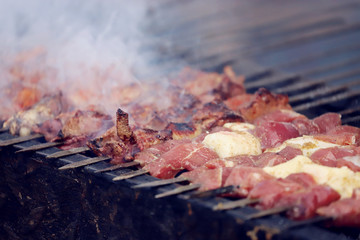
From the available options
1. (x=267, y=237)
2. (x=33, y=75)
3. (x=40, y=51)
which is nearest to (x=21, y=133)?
(x=33, y=75)

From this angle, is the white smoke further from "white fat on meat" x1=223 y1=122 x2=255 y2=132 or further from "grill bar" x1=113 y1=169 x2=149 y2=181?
"grill bar" x1=113 y1=169 x2=149 y2=181

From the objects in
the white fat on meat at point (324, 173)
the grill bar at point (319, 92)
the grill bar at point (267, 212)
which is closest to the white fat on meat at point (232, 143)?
the white fat on meat at point (324, 173)

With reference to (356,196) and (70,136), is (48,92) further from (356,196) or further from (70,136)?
(356,196)

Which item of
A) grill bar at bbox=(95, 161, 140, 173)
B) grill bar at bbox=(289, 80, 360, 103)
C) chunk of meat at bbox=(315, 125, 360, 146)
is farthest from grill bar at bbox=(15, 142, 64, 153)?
grill bar at bbox=(289, 80, 360, 103)

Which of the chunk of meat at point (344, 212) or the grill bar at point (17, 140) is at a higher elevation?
the grill bar at point (17, 140)

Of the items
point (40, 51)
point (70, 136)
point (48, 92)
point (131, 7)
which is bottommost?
point (70, 136)

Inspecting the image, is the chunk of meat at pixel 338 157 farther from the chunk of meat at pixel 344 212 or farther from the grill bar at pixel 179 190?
the grill bar at pixel 179 190

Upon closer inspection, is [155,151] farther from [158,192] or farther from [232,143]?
[158,192]
